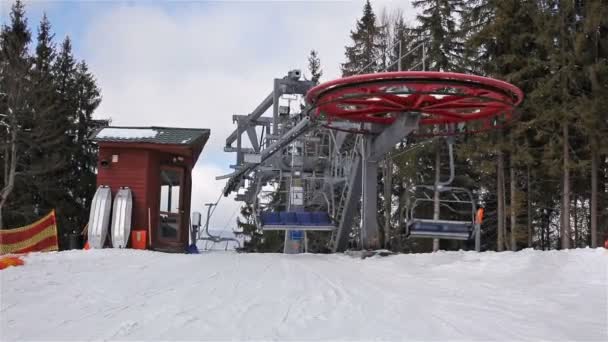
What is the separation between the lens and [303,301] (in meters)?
6.13

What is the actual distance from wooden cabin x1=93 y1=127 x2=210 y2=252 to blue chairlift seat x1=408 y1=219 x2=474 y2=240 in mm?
6671

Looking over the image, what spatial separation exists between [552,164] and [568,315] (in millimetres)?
15054

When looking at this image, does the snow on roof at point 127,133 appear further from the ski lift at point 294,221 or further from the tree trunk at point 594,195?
the tree trunk at point 594,195

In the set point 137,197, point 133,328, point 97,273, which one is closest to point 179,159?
point 137,197

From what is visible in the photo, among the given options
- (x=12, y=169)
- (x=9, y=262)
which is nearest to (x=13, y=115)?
(x=12, y=169)

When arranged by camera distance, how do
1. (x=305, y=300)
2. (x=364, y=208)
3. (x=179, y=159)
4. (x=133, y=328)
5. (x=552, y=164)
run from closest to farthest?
(x=133, y=328)
(x=305, y=300)
(x=364, y=208)
(x=179, y=159)
(x=552, y=164)

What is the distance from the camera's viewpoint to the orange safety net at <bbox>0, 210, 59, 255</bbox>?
1198 centimetres

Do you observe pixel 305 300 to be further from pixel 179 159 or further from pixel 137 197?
pixel 179 159

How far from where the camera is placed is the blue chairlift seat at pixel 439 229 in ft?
44.3

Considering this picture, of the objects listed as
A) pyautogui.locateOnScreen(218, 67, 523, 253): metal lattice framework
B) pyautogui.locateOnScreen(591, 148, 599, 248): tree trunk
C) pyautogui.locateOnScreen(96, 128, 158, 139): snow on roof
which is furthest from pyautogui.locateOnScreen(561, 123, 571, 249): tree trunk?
pyautogui.locateOnScreen(96, 128, 158, 139): snow on roof

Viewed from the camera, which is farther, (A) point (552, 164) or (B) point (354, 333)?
(A) point (552, 164)

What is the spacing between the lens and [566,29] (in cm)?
1947

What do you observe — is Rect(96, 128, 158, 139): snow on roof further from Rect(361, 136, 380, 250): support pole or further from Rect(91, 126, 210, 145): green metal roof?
Rect(361, 136, 380, 250): support pole

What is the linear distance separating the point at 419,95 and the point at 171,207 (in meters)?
9.46
